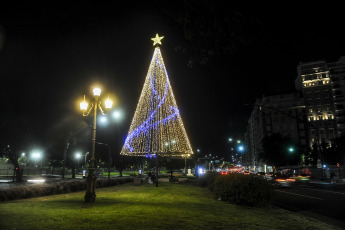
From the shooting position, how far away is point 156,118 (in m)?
21.1

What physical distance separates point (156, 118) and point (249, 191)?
37.7ft

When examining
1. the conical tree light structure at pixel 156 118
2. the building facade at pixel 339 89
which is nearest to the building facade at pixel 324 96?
the building facade at pixel 339 89

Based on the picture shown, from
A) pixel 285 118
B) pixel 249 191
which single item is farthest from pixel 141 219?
pixel 285 118

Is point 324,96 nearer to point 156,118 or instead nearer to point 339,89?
point 339,89

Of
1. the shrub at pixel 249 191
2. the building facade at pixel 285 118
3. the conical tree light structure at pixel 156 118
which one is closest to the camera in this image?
the shrub at pixel 249 191

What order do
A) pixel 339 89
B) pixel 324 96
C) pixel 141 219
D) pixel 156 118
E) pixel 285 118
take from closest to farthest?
pixel 141 219 < pixel 156 118 < pixel 339 89 < pixel 324 96 < pixel 285 118

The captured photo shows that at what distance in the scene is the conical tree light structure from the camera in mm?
20766

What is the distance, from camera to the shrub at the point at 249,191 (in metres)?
11.1

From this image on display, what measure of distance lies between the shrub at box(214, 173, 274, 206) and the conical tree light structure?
29.6 feet

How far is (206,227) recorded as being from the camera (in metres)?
6.77

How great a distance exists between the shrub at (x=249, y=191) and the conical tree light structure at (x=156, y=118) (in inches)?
355

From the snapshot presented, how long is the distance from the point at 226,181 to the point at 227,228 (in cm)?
600

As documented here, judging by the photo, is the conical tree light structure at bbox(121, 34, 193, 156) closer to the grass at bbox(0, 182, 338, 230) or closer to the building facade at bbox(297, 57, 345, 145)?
the grass at bbox(0, 182, 338, 230)

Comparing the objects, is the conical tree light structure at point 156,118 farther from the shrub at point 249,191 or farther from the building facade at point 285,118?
the building facade at point 285,118
